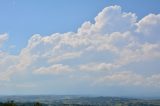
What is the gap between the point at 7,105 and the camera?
19288 cm

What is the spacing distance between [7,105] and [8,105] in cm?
80

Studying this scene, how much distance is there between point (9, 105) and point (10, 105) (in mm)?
894

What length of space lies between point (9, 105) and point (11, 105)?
111 cm

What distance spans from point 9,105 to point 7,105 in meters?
1.49

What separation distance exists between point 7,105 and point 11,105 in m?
2.55

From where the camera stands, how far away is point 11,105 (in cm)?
19175

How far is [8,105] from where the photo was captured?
19238cm

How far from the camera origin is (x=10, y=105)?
19138cm

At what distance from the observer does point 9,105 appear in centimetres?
19200

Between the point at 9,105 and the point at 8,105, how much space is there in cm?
70
